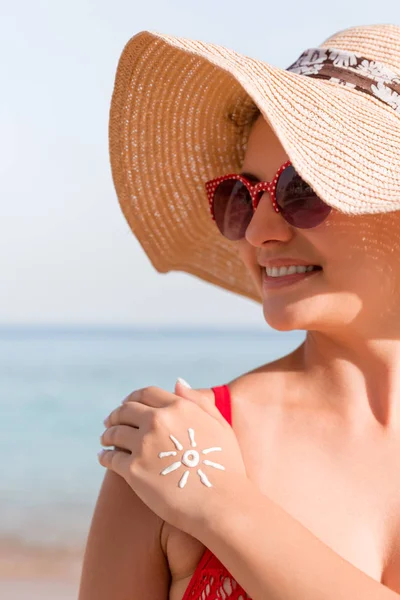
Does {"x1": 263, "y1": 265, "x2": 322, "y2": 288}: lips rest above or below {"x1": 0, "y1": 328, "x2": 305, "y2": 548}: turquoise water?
above

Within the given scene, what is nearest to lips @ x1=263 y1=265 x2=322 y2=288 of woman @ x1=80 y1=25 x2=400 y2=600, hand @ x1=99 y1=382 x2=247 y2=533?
woman @ x1=80 y1=25 x2=400 y2=600

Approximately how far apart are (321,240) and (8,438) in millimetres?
13997

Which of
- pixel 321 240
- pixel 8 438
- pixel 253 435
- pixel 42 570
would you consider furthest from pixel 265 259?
pixel 8 438

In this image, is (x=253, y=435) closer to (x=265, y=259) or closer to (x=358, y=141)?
(x=265, y=259)

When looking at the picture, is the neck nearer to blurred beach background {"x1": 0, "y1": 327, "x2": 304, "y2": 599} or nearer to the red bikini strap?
the red bikini strap

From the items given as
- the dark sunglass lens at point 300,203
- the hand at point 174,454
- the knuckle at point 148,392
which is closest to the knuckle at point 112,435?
the hand at point 174,454

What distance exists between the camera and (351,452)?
2230 mm

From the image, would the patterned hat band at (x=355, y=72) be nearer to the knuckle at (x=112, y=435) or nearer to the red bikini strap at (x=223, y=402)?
the red bikini strap at (x=223, y=402)

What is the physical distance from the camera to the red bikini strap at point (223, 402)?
2.18 metres

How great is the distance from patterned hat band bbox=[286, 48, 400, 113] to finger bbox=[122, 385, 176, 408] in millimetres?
901

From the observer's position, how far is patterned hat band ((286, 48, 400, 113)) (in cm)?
218

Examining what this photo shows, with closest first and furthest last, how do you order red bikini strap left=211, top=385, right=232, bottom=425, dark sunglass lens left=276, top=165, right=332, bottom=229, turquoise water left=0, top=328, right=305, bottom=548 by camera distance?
dark sunglass lens left=276, top=165, right=332, bottom=229 < red bikini strap left=211, top=385, right=232, bottom=425 < turquoise water left=0, top=328, right=305, bottom=548

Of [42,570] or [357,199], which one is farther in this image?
[42,570]

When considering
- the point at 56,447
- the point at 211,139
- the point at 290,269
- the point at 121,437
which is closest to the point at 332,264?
the point at 290,269
